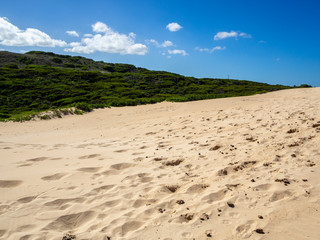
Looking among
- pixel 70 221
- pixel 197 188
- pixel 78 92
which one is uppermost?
pixel 78 92

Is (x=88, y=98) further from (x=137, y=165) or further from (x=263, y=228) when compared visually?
(x=263, y=228)

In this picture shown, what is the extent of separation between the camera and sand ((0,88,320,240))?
2879mm

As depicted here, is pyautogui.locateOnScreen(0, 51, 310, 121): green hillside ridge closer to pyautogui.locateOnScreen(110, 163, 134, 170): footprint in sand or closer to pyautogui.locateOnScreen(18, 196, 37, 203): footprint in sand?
pyautogui.locateOnScreen(110, 163, 134, 170): footprint in sand

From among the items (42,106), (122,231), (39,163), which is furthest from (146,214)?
(42,106)

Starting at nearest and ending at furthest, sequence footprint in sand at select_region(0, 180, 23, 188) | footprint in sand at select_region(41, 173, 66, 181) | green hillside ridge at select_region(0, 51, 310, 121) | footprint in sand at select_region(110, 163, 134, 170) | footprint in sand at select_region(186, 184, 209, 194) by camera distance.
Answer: footprint in sand at select_region(186, 184, 209, 194), footprint in sand at select_region(0, 180, 23, 188), footprint in sand at select_region(41, 173, 66, 181), footprint in sand at select_region(110, 163, 134, 170), green hillside ridge at select_region(0, 51, 310, 121)

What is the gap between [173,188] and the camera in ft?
13.0

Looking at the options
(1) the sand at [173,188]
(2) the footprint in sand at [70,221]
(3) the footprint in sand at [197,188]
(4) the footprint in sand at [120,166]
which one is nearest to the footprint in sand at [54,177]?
(1) the sand at [173,188]

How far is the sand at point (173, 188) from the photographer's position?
9.45 ft

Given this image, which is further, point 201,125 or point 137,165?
point 201,125

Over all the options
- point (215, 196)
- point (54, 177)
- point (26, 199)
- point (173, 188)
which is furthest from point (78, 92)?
point (215, 196)

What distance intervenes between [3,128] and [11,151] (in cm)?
677

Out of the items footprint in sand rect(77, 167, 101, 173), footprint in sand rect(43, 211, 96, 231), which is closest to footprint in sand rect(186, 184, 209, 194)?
footprint in sand rect(43, 211, 96, 231)

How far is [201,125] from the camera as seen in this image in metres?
8.62

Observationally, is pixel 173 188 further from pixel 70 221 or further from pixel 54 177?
pixel 54 177
